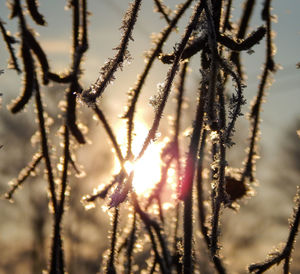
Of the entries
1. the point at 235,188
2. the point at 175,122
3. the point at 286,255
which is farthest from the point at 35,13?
the point at 286,255

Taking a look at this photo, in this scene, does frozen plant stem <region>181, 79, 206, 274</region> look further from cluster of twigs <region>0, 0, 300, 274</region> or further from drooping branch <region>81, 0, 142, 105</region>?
drooping branch <region>81, 0, 142, 105</region>

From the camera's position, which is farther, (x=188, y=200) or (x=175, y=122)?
(x=175, y=122)

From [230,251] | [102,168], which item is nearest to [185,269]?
[102,168]

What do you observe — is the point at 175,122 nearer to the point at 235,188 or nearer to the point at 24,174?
the point at 235,188

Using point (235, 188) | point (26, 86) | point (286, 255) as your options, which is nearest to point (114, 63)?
point (26, 86)

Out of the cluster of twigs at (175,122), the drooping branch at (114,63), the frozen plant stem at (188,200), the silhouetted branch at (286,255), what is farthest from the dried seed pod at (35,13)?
the silhouetted branch at (286,255)

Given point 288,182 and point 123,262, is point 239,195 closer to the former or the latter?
point 123,262

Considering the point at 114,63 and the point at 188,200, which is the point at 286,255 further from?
the point at 114,63

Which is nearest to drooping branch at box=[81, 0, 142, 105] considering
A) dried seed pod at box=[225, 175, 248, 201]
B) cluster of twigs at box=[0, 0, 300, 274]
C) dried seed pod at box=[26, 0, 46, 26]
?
cluster of twigs at box=[0, 0, 300, 274]

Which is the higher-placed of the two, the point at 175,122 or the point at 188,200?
the point at 175,122
